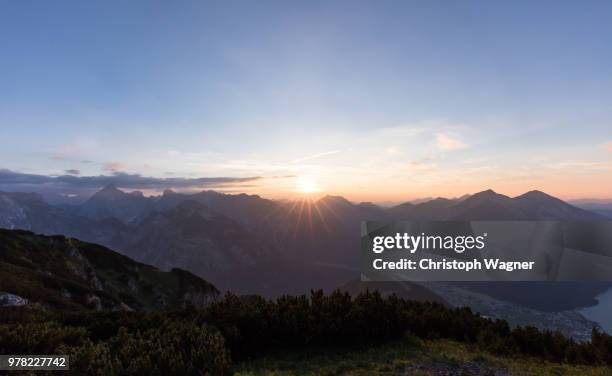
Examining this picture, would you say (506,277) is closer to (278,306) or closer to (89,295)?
(278,306)

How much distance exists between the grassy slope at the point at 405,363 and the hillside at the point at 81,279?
31.3 meters

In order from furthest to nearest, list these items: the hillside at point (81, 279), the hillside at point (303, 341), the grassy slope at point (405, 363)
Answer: the hillside at point (81, 279), the grassy slope at point (405, 363), the hillside at point (303, 341)

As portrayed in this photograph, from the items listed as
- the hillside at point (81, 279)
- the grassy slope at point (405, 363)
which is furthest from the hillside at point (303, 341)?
the hillside at point (81, 279)

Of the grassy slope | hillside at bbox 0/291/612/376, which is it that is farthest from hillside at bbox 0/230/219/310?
the grassy slope

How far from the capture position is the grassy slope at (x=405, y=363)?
1155cm

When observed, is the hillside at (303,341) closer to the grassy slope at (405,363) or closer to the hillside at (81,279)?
the grassy slope at (405,363)

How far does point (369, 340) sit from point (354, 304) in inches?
65.1

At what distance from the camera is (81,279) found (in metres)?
68.4

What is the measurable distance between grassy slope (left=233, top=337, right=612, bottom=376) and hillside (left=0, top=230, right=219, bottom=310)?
103 ft

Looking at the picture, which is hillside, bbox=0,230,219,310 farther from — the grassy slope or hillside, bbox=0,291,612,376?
the grassy slope

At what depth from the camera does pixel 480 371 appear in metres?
11.9

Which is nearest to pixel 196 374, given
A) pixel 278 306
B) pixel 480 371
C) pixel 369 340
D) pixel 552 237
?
pixel 278 306

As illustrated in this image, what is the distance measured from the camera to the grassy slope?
37.9 feet

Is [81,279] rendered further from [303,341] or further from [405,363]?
[405,363]
